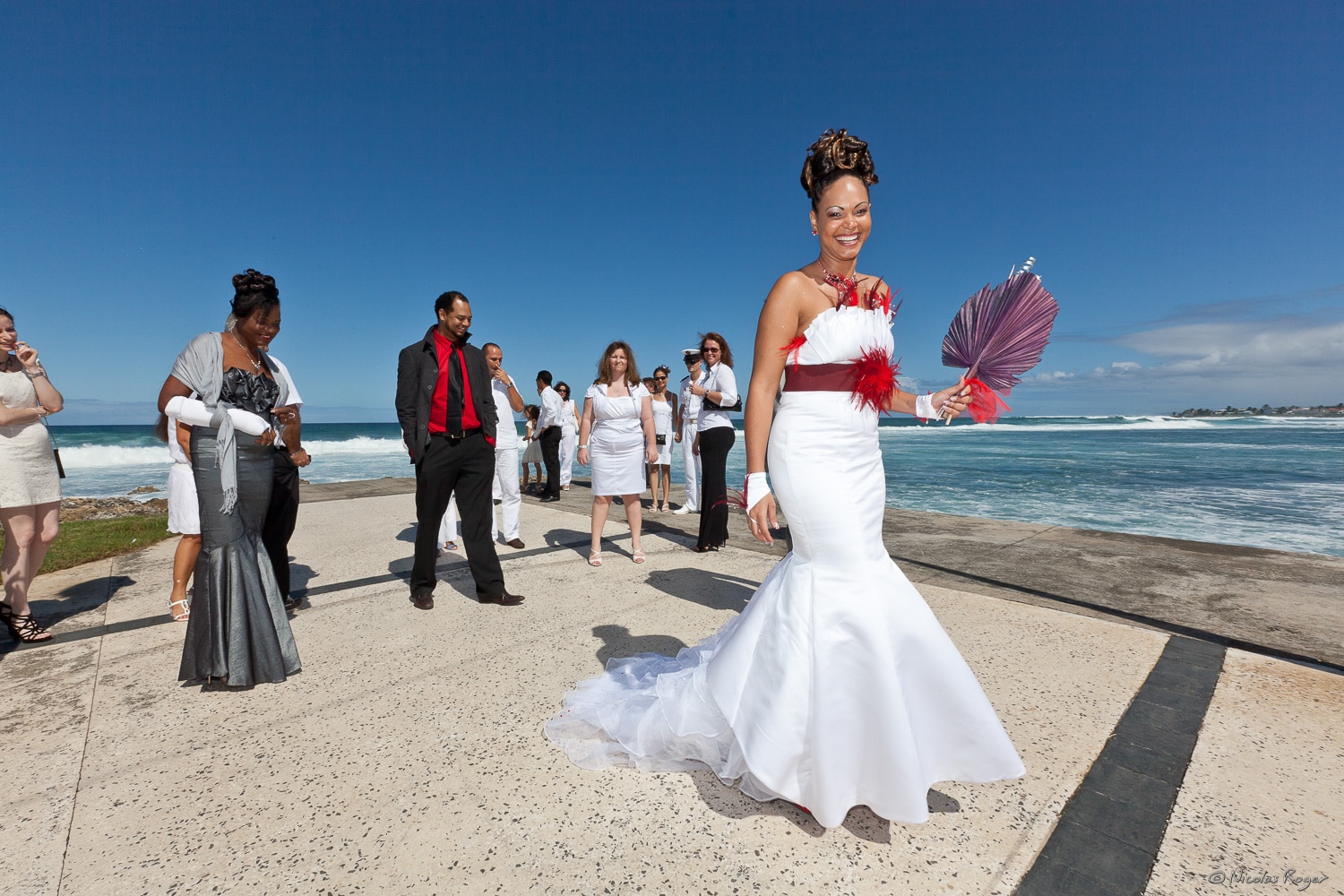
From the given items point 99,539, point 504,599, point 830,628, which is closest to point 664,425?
point 504,599

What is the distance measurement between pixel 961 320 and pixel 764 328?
2.85 ft

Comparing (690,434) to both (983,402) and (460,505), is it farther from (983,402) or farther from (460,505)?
(983,402)

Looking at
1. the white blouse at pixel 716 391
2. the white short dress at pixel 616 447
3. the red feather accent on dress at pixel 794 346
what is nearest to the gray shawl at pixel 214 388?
the red feather accent on dress at pixel 794 346

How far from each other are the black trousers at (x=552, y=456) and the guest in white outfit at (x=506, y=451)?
115 inches

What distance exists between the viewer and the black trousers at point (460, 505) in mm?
4316

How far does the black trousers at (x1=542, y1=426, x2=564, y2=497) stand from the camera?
10.0 meters

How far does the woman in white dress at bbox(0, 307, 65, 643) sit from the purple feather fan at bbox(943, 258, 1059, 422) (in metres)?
5.07

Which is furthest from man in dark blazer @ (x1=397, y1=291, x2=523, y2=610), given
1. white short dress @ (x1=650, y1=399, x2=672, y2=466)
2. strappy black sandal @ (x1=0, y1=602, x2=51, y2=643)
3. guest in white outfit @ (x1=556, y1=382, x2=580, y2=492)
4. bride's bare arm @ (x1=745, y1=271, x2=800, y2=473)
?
guest in white outfit @ (x1=556, y1=382, x2=580, y2=492)

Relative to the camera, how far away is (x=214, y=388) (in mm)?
3043

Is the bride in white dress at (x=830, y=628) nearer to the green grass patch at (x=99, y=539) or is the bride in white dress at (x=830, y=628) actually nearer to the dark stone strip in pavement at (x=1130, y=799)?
the dark stone strip in pavement at (x=1130, y=799)

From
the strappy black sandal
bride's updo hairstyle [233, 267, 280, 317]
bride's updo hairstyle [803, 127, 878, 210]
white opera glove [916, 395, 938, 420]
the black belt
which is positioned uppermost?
bride's updo hairstyle [803, 127, 878, 210]

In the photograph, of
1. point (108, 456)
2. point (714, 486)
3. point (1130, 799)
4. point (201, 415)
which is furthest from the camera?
point (108, 456)

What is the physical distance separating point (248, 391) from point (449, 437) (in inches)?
51.0

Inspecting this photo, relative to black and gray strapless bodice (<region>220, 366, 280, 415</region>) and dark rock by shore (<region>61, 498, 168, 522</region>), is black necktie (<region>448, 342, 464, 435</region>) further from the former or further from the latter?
dark rock by shore (<region>61, 498, 168, 522</region>)
